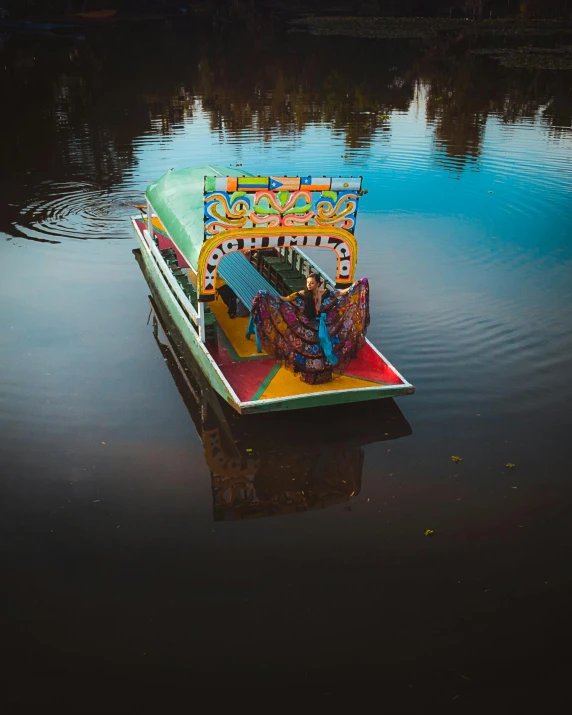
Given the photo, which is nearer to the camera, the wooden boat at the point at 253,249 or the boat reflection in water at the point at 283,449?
the boat reflection in water at the point at 283,449

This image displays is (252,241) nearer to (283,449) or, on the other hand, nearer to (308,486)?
(283,449)

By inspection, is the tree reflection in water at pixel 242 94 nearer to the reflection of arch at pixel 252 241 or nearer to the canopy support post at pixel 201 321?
the canopy support post at pixel 201 321

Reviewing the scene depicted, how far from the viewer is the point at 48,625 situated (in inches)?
284

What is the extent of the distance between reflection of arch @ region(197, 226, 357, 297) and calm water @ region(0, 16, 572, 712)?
2.27m

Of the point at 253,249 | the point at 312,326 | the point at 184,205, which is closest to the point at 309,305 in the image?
the point at 312,326

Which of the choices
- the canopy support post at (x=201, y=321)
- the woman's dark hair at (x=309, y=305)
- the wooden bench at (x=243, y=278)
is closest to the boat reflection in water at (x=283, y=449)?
the canopy support post at (x=201, y=321)

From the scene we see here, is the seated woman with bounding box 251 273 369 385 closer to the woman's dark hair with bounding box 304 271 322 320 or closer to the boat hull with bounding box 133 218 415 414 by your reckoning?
the woman's dark hair with bounding box 304 271 322 320

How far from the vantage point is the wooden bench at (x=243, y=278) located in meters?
12.9

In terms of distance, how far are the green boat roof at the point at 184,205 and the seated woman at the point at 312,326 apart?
2.00 metres

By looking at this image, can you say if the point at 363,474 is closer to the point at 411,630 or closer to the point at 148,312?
the point at 411,630

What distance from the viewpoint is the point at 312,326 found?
423 inches

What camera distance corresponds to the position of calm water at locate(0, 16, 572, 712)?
6922 millimetres

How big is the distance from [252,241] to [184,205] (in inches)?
127

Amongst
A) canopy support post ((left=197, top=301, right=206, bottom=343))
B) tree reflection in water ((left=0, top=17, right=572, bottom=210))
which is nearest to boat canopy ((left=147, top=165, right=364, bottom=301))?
canopy support post ((left=197, top=301, right=206, bottom=343))
